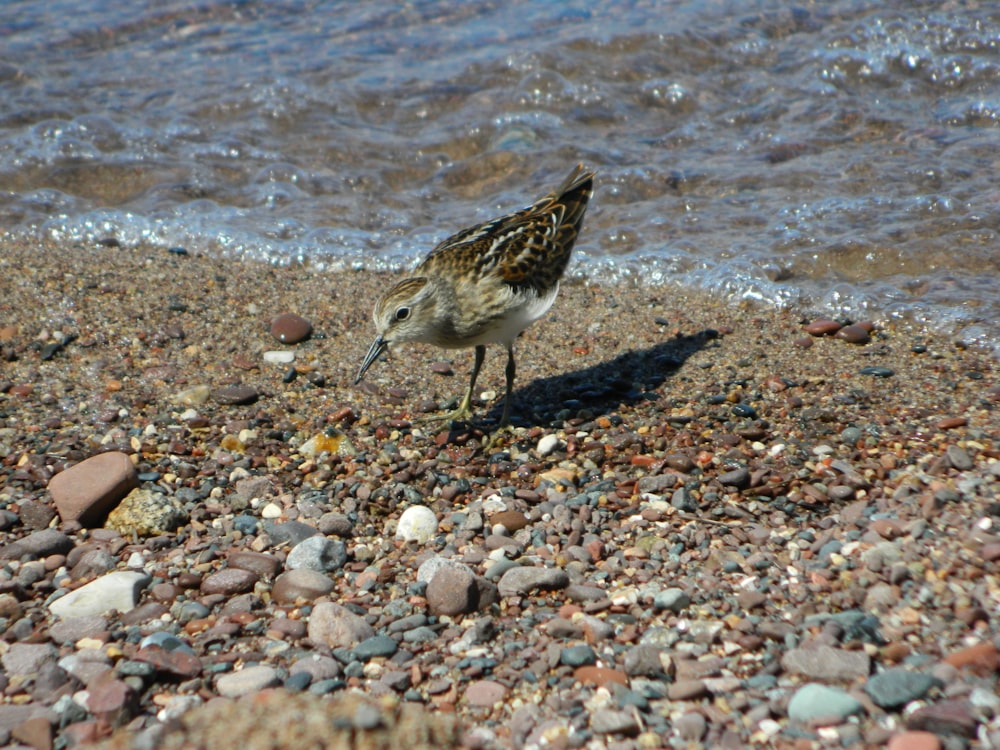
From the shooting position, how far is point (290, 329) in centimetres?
629

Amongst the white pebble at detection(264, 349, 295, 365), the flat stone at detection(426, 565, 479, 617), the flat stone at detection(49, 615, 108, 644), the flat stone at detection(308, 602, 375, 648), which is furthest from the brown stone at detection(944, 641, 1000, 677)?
the white pebble at detection(264, 349, 295, 365)

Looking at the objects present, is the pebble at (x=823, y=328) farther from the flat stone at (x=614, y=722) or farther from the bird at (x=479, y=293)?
the flat stone at (x=614, y=722)

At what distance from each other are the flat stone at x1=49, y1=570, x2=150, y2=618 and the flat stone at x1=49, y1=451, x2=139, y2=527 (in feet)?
1.94

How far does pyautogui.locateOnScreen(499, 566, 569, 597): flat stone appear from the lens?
3.78m

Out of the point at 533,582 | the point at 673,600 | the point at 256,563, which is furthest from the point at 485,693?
the point at 256,563

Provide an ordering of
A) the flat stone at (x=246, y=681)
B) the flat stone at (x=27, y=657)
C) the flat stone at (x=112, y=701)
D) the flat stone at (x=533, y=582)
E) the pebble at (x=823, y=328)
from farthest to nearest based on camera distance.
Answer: the pebble at (x=823, y=328), the flat stone at (x=533, y=582), the flat stone at (x=27, y=657), the flat stone at (x=246, y=681), the flat stone at (x=112, y=701)

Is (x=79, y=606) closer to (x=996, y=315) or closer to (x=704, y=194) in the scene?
(x=996, y=315)

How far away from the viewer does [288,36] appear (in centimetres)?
1290

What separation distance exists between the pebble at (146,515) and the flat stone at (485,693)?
188 centimetres

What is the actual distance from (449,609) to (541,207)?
3361 millimetres

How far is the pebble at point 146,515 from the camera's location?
4.34 metres

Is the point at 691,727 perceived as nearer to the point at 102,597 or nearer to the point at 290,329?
the point at 102,597

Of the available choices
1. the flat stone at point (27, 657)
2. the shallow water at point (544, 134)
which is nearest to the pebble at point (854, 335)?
the shallow water at point (544, 134)

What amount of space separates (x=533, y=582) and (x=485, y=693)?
0.67m
